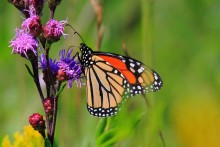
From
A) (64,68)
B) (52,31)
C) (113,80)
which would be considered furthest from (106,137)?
(113,80)

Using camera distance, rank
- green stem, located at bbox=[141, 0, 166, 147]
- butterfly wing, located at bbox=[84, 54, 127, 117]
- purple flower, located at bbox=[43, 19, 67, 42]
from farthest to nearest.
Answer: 1. butterfly wing, located at bbox=[84, 54, 127, 117]
2. purple flower, located at bbox=[43, 19, 67, 42]
3. green stem, located at bbox=[141, 0, 166, 147]

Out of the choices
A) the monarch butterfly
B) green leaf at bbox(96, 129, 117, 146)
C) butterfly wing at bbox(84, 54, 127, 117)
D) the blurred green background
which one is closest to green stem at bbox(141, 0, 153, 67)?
the blurred green background

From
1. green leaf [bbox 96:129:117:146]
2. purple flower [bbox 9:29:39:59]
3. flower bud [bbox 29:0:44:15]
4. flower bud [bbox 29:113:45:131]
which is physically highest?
flower bud [bbox 29:0:44:15]

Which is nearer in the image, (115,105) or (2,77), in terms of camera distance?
(115,105)

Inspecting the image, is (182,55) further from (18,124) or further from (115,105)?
(115,105)

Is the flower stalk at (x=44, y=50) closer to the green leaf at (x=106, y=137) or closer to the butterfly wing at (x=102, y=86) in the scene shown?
the green leaf at (x=106, y=137)

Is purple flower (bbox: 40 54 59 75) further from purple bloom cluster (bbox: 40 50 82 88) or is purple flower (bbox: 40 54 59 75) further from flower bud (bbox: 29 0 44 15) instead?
flower bud (bbox: 29 0 44 15)

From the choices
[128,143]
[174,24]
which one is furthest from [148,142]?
[174,24]
